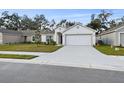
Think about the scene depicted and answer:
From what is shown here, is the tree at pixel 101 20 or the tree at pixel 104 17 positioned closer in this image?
the tree at pixel 101 20

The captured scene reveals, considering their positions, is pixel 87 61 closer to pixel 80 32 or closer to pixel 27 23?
pixel 80 32

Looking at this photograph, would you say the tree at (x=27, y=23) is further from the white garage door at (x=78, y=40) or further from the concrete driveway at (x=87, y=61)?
the concrete driveway at (x=87, y=61)

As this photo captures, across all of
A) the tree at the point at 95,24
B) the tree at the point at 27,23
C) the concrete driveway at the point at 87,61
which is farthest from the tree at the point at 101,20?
the concrete driveway at the point at 87,61

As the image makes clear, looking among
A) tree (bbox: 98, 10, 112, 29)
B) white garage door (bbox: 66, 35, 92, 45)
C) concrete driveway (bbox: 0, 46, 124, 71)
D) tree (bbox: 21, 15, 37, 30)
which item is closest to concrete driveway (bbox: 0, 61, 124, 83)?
concrete driveway (bbox: 0, 46, 124, 71)

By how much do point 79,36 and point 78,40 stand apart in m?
0.74

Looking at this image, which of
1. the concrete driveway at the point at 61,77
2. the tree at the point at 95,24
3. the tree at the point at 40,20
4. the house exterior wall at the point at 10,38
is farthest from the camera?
the tree at the point at 40,20

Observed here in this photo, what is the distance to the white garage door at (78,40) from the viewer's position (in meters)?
31.2

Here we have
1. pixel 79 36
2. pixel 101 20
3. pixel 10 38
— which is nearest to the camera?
pixel 79 36

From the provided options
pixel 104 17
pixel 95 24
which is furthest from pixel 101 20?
pixel 95 24

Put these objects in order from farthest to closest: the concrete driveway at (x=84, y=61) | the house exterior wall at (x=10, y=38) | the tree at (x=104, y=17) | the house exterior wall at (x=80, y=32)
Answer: the tree at (x=104, y=17), the house exterior wall at (x=10, y=38), the house exterior wall at (x=80, y=32), the concrete driveway at (x=84, y=61)

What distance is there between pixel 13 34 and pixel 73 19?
2217 cm

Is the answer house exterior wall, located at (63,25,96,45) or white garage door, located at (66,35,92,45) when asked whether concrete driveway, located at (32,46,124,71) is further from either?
house exterior wall, located at (63,25,96,45)

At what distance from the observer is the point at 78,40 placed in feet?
103
